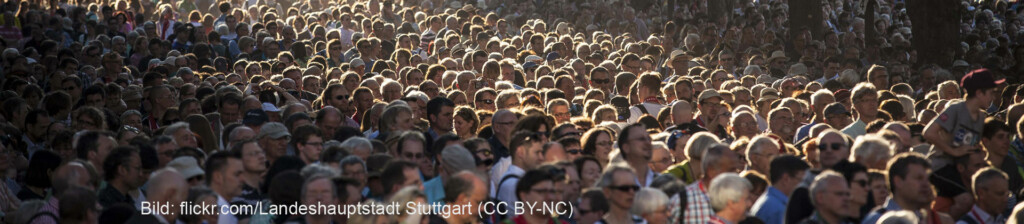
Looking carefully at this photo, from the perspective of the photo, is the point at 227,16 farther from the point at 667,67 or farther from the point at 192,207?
the point at 192,207

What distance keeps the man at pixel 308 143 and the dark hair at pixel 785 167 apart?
325cm

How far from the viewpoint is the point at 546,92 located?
42.7ft

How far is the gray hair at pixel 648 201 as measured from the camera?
7617mm

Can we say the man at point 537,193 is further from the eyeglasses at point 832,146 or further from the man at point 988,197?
the man at point 988,197

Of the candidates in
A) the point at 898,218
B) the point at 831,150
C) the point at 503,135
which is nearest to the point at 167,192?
the point at 503,135

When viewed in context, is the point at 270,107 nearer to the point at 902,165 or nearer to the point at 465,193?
the point at 465,193

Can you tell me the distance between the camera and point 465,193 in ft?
24.1

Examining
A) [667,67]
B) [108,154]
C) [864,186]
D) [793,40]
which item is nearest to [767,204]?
[864,186]

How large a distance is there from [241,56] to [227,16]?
4.28 meters

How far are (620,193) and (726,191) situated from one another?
0.62 metres

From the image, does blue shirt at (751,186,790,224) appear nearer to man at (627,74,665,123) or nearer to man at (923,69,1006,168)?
man at (923,69,1006,168)

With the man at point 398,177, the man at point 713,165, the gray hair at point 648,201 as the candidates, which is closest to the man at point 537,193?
the gray hair at point 648,201

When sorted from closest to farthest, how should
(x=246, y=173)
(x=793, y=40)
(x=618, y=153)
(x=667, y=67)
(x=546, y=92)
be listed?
(x=246, y=173)
(x=618, y=153)
(x=546, y=92)
(x=667, y=67)
(x=793, y=40)

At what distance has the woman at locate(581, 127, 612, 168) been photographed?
31.1 ft
